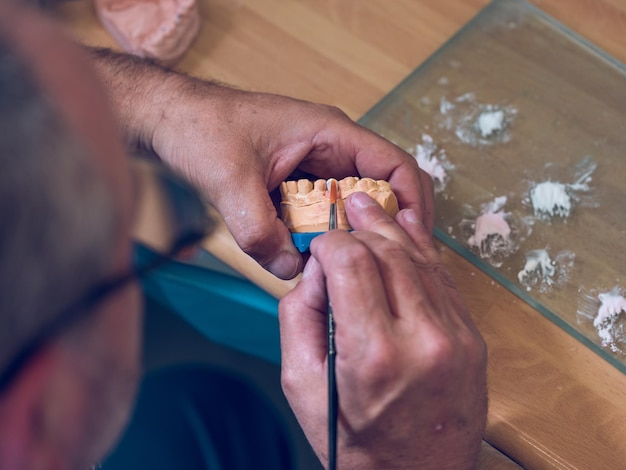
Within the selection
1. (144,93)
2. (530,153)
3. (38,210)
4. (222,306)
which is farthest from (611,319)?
(38,210)

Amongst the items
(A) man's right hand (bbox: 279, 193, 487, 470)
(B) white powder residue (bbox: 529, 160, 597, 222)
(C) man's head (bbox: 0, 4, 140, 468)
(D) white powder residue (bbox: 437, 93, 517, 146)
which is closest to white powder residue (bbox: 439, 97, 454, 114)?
(D) white powder residue (bbox: 437, 93, 517, 146)

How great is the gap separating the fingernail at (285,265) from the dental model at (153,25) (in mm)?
531

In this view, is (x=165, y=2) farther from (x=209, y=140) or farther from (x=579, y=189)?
(x=579, y=189)

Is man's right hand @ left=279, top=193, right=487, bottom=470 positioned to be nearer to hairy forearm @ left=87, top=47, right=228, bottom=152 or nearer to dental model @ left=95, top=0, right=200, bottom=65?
hairy forearm @ left=87, top=47, right=228, bottom=152

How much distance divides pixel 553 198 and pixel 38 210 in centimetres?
97

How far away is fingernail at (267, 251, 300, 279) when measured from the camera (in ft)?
3.36

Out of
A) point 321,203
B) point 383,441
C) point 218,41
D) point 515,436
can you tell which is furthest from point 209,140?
point 515,436

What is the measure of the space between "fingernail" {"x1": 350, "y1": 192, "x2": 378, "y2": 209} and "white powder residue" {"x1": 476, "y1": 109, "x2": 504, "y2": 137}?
0.41 metres

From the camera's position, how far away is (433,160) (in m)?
1.25

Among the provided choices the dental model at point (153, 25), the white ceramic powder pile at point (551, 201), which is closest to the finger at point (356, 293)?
the white ceramic powder pile at point (551, 201)

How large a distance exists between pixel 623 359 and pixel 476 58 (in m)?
0.64

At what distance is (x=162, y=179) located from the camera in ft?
2.00

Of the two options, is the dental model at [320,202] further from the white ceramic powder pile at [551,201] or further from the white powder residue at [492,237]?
the white ceramic powder pile at [551,201]

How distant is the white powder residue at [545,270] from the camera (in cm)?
115
